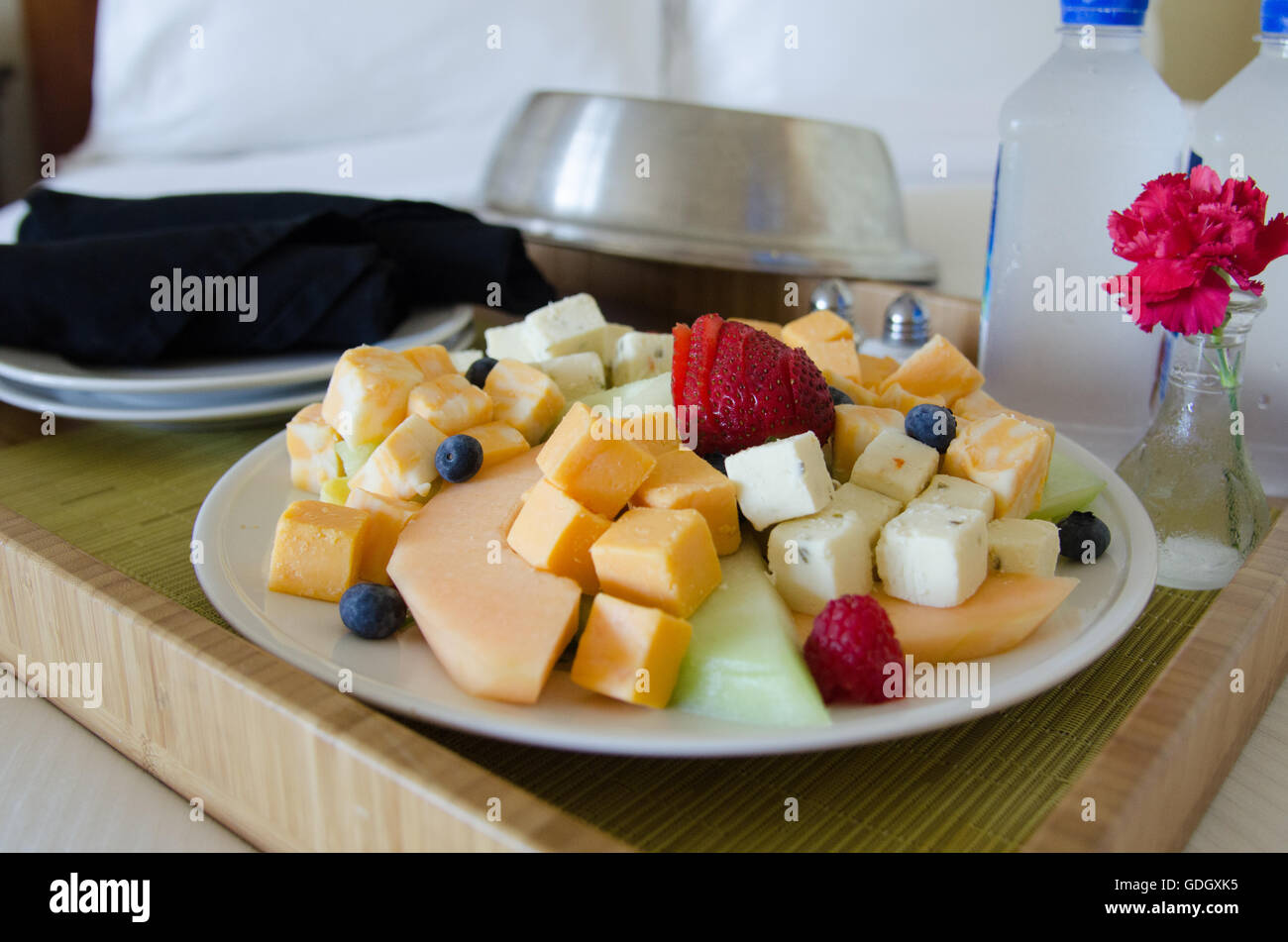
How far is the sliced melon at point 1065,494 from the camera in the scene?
0.82 metres

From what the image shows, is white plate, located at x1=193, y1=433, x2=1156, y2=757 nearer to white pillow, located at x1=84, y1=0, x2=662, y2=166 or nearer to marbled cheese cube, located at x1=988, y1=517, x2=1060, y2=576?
marbled cheese cube, located at x1=988, y1=517, x2=1060, y2=576

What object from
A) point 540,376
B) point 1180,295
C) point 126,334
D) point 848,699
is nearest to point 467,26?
point 126,334

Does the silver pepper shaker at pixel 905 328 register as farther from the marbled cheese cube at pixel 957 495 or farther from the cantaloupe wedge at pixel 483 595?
the cantaloupe wedge at pixel 483 595

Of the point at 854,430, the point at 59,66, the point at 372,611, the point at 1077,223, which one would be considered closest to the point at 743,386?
the point at 854,430

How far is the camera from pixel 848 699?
600 mm

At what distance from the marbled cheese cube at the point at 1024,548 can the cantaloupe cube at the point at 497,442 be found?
0.35m

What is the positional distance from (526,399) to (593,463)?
0.61 feet

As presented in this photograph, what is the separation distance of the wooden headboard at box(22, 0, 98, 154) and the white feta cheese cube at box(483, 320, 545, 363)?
2851 mm

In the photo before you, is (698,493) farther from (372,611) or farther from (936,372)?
(936,372)

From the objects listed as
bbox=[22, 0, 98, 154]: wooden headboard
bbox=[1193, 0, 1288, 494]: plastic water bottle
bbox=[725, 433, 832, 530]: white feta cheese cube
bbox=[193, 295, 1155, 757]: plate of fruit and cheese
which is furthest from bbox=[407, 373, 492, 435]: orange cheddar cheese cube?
bbox=[22, 0, 98, 154]: wooden headboard

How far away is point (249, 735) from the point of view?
0.58 metres

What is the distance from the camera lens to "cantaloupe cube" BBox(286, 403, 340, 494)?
2.79 ft
